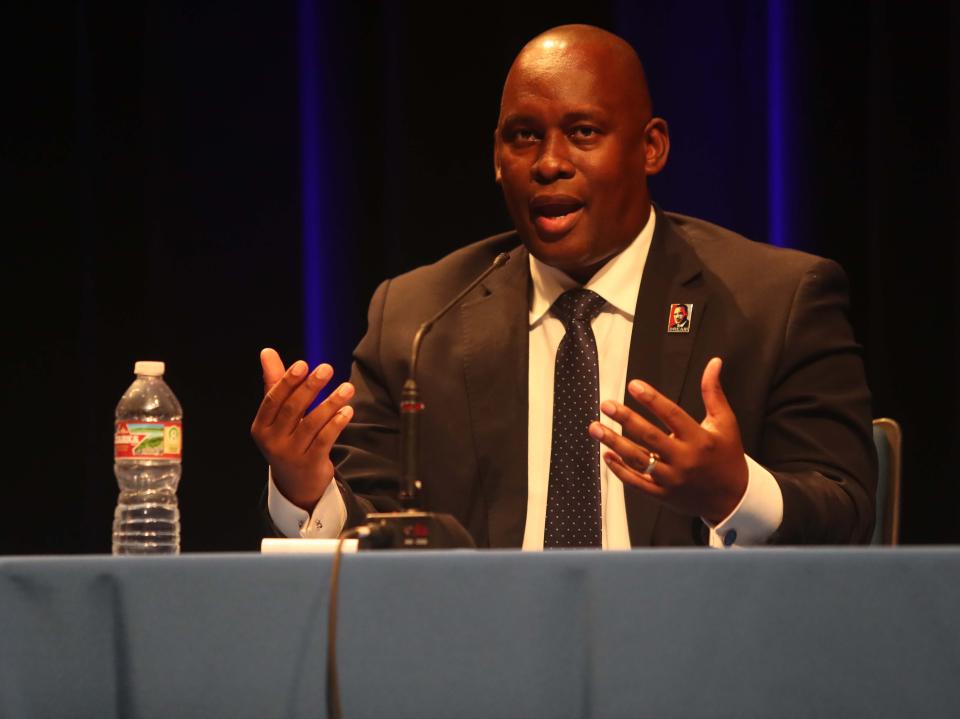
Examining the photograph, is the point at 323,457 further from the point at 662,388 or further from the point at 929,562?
the point at 929,562

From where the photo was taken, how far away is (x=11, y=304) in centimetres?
344

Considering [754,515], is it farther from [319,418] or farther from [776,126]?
[776,126]

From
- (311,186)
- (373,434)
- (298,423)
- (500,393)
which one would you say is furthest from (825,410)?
(311,186)

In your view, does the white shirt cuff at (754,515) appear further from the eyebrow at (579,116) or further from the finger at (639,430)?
the eyebrow at (579,116)

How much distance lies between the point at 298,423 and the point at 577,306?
2.49 ft

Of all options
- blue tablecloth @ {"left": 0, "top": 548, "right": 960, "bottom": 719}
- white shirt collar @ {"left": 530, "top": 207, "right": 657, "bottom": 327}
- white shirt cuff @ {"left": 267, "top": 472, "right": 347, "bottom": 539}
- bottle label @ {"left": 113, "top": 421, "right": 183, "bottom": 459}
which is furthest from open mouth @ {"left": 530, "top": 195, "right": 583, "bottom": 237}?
blue tablecloth @ {"left": 0, "top": 548, "right": 960, "bottom": 719}

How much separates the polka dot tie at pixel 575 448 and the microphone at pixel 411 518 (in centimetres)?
62

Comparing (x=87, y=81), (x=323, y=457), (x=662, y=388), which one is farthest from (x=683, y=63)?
(x=323, y=457)

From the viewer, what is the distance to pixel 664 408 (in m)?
1.58

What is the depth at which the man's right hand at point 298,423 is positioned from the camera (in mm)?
1800

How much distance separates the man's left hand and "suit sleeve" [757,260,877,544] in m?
0.43

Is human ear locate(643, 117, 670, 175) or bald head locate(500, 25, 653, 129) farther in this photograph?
human ear locate(643, 117, 670, 175)

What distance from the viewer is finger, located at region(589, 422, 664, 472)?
1.61m

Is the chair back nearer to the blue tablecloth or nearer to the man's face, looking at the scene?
the man's face
